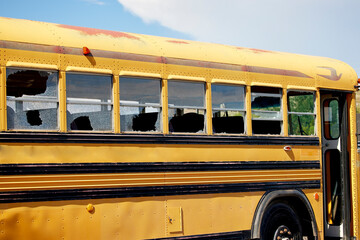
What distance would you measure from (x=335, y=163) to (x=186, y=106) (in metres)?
3.34

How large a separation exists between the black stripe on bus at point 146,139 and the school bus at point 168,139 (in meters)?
0.01

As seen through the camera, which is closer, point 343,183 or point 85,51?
point 85,51

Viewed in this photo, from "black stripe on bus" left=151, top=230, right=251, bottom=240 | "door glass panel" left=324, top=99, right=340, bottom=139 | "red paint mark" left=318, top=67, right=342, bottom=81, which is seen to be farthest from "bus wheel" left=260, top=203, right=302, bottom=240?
"red paint mark" left=318, top=67, right=342, bottom=81

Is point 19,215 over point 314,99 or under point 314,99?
under

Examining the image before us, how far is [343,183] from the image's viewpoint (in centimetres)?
919

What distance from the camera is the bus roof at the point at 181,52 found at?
6.30 metres

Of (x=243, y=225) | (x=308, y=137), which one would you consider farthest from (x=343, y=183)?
(x=243, y=225)

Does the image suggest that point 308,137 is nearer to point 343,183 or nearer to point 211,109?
point 343,183

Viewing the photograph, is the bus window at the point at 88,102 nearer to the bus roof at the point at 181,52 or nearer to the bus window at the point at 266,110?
the bus roof at the point at 181,52

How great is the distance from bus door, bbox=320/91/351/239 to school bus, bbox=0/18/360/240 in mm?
17

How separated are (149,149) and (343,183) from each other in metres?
3.84

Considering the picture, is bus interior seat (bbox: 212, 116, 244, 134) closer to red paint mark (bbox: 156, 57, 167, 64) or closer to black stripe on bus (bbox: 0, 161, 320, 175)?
black stripe on bus (bbox: 0, 161, 320, 175)

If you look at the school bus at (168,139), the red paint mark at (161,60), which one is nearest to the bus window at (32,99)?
the school bus at (168,139)

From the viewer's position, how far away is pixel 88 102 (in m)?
6.48
